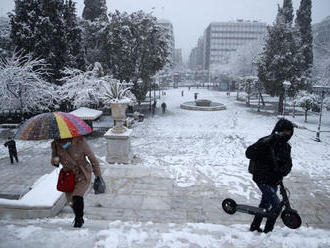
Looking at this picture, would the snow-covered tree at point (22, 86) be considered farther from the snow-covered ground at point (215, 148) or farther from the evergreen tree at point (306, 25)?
the evergreen tree at point (306, 25)

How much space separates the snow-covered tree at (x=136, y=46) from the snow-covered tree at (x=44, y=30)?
14.0 ft

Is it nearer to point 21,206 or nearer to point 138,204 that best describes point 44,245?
point 21,206

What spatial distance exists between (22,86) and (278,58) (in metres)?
21.9

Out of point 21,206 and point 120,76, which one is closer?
point 21,206

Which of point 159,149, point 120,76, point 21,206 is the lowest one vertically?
point 159,149

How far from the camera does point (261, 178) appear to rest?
3.45 metres

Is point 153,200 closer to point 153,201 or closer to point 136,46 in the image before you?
point 153,201

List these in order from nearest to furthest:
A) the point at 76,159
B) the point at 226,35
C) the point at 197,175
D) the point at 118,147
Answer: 1. the point at 76,159
2. the point at 197,175
3. the point at 118,147
4. the point at 226,35

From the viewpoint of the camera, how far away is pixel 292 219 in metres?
3.59

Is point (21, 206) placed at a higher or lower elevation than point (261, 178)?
lower

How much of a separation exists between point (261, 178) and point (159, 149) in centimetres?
962

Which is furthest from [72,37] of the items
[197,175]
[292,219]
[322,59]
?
[322,59]

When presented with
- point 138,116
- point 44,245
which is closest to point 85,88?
point 138,116

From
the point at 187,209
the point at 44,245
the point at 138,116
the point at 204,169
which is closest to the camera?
the point at 44,245
